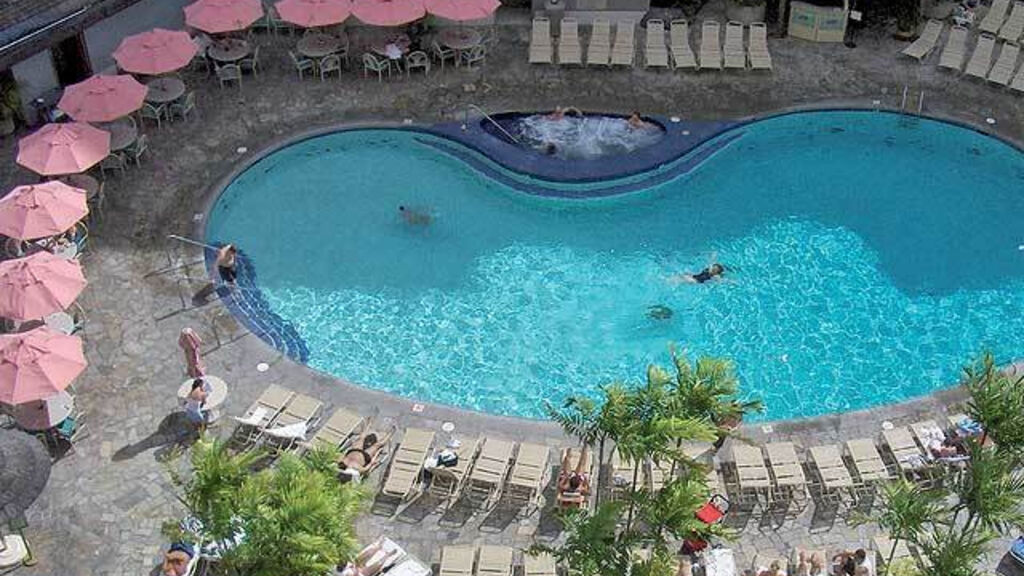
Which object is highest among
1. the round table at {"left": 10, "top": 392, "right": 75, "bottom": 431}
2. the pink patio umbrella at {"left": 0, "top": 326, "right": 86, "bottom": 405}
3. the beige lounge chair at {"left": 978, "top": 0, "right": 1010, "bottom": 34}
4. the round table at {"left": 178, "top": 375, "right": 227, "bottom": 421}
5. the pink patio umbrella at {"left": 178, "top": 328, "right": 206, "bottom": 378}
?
the beige lounge chair at {"left": 978, "top": 0, "right": 1010, "bottom": 34}

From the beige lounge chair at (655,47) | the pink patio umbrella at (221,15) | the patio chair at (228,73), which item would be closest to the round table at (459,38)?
the beige lounge chair at (655,47)

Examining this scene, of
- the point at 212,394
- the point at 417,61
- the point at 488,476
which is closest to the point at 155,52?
the point at 417,61

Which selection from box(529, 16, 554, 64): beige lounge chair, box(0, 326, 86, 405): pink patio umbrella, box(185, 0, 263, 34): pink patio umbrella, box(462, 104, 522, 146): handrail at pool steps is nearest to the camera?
box(0, 326, 86, 405): pink patio umbrella

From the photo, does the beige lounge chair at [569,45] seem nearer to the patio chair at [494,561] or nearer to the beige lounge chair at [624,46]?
the beige lounge chair at [624,46]

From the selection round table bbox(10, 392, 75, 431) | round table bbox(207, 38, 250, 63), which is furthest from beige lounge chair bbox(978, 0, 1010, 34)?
round table bbox(10, 392, 75, 431)

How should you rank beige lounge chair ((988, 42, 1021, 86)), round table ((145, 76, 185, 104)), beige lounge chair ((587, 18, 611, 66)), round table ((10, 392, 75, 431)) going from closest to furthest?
round table ((10, 392, 75, 431)), round table ((145, 76, 185, 104)), beige lounge chair ((988, 42, 1021, 86)), beige lounge chair ((587, 18, 611, 66))

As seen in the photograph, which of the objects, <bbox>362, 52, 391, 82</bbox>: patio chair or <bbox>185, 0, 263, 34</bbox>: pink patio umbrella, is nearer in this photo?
<bbox>185, 0, 263, 34</bbox>: pink patio umbrella

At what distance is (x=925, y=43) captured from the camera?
1155 inches

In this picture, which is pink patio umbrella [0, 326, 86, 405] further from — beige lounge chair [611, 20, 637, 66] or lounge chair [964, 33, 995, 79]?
lounge chair [964, 33, 995, 79]

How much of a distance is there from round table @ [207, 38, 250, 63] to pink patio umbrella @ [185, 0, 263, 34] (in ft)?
2.23

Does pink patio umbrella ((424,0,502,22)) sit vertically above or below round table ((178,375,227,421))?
above

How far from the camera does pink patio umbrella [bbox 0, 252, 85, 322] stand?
66.3 ft

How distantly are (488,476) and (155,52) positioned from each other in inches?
539

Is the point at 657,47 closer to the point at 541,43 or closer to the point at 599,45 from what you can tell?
the point at 599,45
